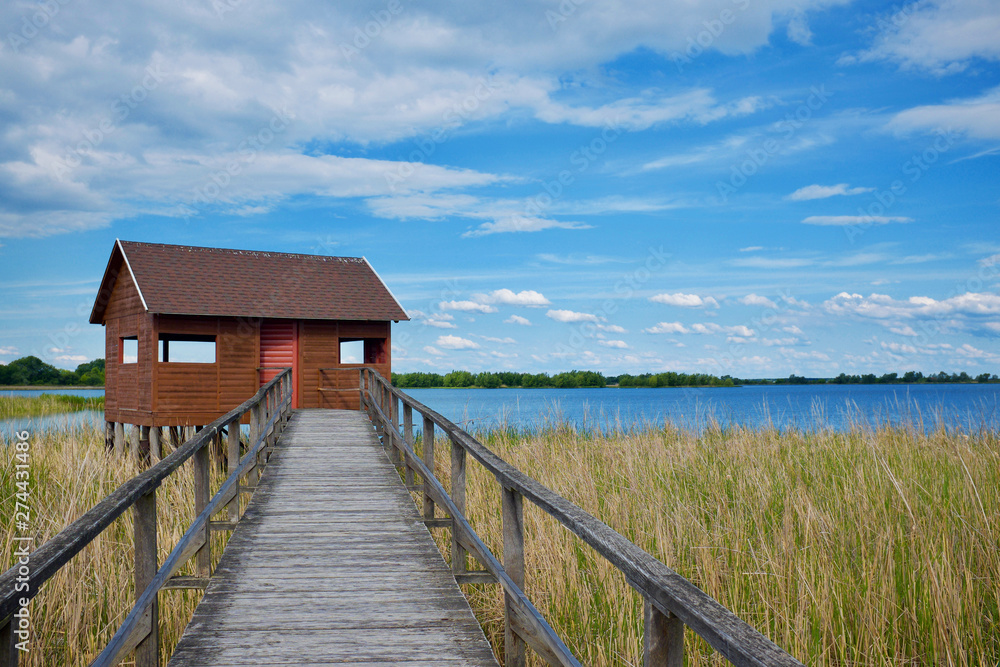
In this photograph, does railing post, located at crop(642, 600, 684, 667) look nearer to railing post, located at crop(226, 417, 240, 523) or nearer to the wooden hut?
railing post, located at crop(226, 417, 240, 523)

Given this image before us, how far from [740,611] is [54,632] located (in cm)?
486

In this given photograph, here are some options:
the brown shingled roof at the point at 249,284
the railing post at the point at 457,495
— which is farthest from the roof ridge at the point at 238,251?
the railing post at the point at 457,495

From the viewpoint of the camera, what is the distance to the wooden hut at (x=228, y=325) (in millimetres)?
17203

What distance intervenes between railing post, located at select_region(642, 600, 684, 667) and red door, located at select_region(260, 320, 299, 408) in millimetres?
17862

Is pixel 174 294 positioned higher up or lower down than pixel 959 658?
higher up

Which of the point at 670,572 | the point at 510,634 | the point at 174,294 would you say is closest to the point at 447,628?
the point at 510,634

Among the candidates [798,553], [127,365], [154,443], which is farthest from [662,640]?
[127,365]

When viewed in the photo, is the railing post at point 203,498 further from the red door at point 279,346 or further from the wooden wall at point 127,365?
the red door at point 279,346

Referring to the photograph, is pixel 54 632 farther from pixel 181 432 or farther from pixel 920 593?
pixel 181 432

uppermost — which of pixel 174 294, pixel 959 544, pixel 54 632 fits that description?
pixel 174 294

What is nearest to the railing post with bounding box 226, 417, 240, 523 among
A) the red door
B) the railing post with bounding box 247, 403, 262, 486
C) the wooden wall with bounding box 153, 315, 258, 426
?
the railing post with bounding box 247, 403, 262, 486

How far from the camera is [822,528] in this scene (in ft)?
18.3

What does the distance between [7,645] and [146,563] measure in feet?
5.04

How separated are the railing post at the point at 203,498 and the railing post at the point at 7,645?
→ 284 cm
